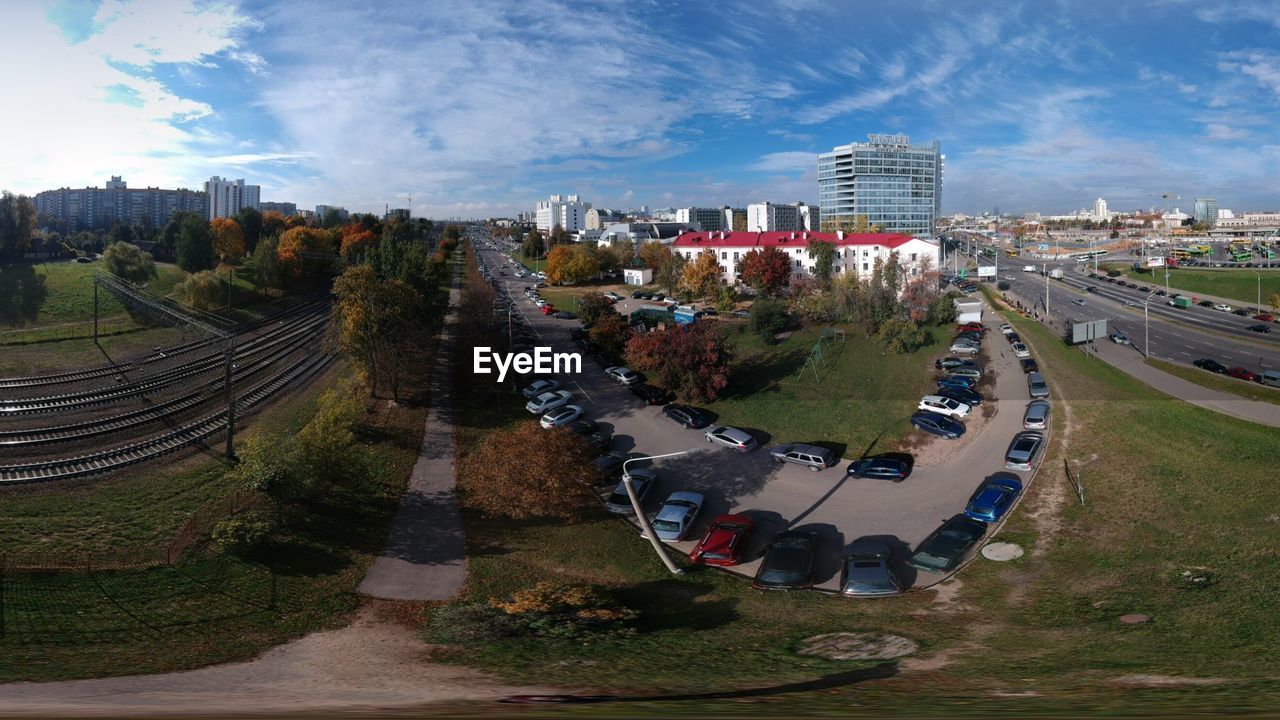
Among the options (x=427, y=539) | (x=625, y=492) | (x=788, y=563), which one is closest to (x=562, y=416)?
(x=625, y=492)

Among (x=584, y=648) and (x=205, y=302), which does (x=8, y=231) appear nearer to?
(x=205, y=302)

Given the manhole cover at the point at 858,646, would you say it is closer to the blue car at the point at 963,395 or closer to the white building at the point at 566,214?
the blue car at the point at 963,395

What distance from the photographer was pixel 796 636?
970cm

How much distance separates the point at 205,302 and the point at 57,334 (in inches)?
339

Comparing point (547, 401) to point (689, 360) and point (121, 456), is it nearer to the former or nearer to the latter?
point (689, 360)

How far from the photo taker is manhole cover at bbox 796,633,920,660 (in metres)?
8.47

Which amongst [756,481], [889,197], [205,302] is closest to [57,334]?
[205,302]

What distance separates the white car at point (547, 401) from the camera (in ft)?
82.3

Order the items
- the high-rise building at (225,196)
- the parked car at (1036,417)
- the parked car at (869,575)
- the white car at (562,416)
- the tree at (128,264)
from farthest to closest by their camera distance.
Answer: the high-rise building at (225,196) < the tree at (128,264) < the white car at (562,416) < the parked car at (1036,417) < the parked car at (869,575)

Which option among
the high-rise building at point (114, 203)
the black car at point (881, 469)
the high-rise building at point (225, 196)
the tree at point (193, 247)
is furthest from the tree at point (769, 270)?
the high-rise building at point (225, 196)

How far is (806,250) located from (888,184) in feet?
188

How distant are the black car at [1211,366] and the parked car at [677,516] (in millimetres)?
27161

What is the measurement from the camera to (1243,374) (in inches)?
1063

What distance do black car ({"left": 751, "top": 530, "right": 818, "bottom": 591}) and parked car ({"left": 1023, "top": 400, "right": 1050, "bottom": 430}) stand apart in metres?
10.7
